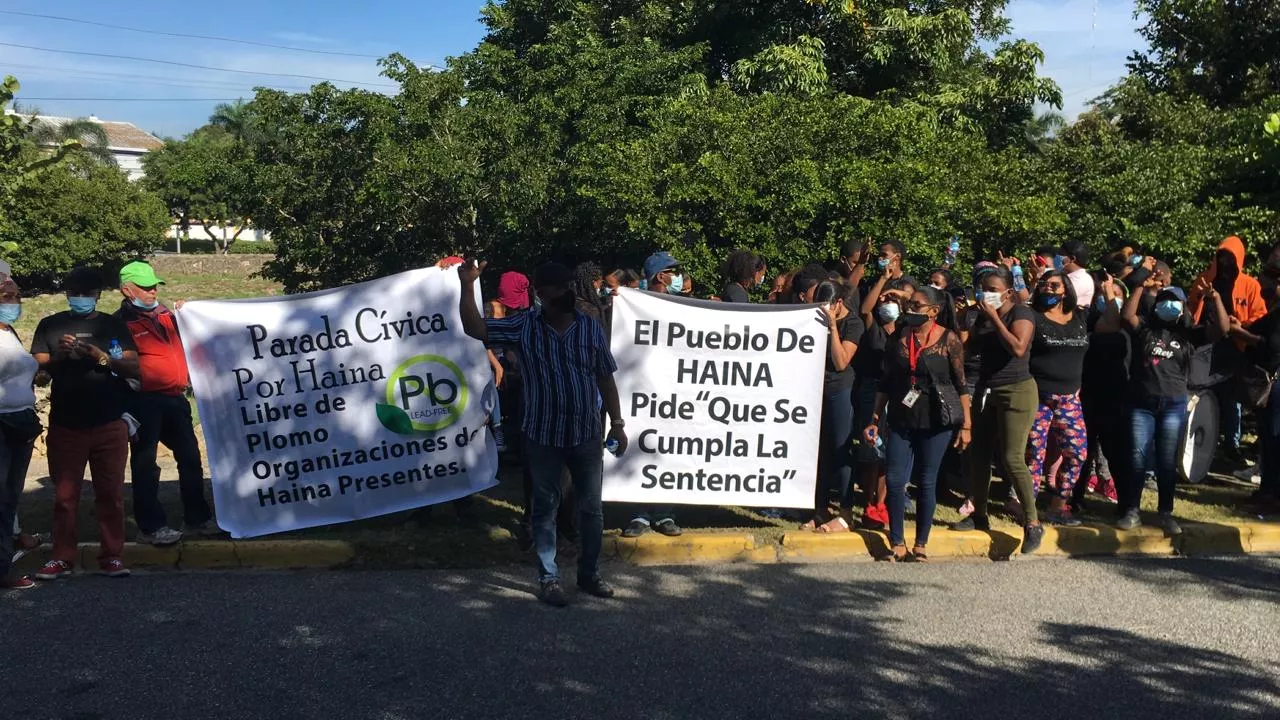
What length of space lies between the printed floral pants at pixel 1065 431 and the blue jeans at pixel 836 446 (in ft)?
4.26

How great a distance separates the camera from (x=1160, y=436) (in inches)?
287

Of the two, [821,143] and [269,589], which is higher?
[821,143]

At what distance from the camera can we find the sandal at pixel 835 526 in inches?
283

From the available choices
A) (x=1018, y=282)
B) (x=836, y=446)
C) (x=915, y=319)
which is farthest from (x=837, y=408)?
(x=1018, y=282)

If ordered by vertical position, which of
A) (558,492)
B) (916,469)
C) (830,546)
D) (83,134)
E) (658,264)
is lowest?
(830,546)

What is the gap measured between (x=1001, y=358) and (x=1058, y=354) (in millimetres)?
481

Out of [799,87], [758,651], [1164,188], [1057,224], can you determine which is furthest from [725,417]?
[799,87]

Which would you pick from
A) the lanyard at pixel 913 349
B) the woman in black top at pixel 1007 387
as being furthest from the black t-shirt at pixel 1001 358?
the lanyard at pixel 913 349

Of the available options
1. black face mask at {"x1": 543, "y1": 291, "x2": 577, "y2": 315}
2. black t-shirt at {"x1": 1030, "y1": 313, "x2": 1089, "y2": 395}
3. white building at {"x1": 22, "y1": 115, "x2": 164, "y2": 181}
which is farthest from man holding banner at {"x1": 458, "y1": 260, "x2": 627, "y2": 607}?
white building at {"x1": 22, "y1": 115, "x2": 164, "y2": 181}

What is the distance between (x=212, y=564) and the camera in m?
6.62

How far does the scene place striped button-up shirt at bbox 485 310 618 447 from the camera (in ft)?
19.0

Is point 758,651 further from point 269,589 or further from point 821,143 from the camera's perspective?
point 821,143

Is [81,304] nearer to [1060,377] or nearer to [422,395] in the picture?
[422,395]

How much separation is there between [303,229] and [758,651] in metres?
17.2
